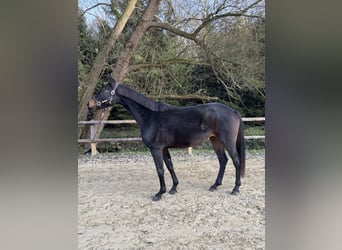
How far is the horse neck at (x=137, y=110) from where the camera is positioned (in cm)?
143

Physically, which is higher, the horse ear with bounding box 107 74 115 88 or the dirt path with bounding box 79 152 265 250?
the horse ear with bounding box 107 74 115 88

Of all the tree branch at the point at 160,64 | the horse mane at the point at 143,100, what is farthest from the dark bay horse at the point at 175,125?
the tree branch at the point at 160,64

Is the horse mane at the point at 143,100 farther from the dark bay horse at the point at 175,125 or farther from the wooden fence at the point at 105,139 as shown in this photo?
the wooden fence at the point at 105,139

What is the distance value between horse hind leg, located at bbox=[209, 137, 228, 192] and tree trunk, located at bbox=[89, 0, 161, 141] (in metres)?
0.57

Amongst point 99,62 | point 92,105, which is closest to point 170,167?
point 92,105

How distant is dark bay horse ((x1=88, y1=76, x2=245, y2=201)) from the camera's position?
53.7 inches

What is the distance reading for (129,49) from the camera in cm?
152

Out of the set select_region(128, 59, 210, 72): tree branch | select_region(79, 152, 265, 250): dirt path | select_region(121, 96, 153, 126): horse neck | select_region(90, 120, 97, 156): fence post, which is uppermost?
select_region(128, 59, 210, 72): tree branch

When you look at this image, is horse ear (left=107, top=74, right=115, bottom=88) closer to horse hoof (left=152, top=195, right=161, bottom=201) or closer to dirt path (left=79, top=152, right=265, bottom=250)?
dirt path (left=79, top=152, right=265, bottom=250)

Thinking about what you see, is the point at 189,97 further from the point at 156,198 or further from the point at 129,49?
the point at 156,198

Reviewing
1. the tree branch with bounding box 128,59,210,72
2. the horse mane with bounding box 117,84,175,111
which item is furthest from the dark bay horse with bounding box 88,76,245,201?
the tree branch with bounding box 128,59,210,72
